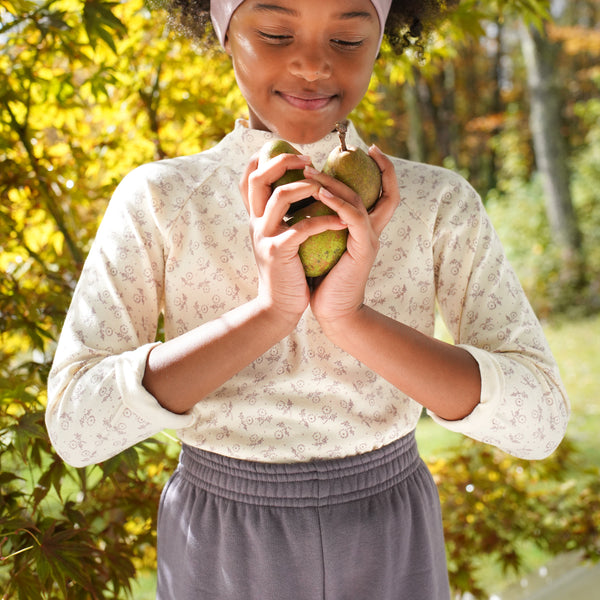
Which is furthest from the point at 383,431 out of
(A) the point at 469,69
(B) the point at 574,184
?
(A) the point at 469,69

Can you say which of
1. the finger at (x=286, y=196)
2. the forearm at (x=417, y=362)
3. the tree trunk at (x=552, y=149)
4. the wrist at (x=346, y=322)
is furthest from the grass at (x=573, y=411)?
the finger at (x=286, y=196)

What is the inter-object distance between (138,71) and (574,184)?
36.6 ft

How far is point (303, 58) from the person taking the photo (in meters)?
1.27

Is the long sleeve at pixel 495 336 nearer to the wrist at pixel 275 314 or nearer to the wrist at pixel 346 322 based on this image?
the wrist at pixel 346 322

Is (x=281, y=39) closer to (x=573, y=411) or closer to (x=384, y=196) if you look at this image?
(x=384, y=196)

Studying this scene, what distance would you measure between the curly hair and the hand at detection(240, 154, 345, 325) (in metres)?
0.75

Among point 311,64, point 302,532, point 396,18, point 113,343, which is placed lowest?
point 302,532

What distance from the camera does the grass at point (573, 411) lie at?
3551 millimetres

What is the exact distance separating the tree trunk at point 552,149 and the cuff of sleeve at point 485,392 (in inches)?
342

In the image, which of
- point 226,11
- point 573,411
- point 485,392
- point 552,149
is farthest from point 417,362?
point 552,149

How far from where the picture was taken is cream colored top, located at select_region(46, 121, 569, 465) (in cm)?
127

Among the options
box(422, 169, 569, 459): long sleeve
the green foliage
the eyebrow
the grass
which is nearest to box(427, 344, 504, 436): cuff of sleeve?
box(422, 169, 569, 459): long sleeve

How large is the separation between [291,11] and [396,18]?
22.0 inches

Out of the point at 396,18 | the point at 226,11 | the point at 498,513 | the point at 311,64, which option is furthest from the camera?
the point at 498,513
